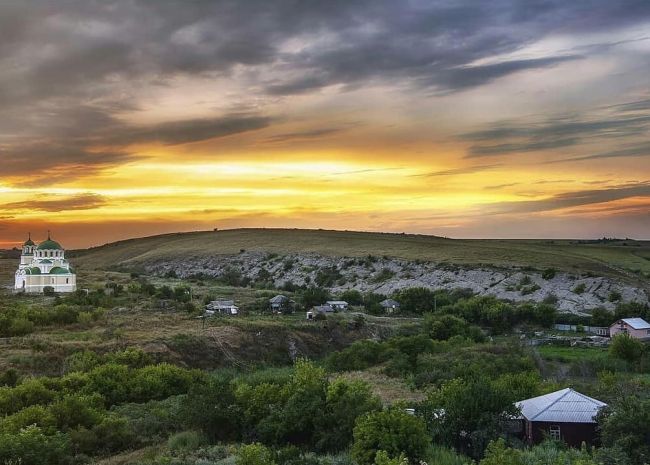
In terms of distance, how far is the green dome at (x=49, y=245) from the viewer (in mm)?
80188

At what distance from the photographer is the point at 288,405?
2830cm

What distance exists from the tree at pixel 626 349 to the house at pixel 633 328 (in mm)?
8779

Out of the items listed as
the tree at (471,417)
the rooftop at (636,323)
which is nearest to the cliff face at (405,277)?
the rooftop at (636,323)

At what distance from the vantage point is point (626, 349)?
48.3m

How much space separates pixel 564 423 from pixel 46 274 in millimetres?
65565

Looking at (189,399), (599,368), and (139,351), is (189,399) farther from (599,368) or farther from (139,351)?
(599,368)

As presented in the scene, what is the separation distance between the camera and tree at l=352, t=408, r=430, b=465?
2238 cm

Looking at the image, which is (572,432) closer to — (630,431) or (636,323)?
(630,431)

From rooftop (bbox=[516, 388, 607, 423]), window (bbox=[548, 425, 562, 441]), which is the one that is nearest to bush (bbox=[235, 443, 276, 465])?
rooftop (bbox=[516, 388, 607, 423])

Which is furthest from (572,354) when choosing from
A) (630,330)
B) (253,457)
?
(253,457)

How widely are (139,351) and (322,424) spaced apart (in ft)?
66.7

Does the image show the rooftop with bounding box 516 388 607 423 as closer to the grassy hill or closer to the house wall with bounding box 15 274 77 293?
the house wall with bounding box 15 274 77 293

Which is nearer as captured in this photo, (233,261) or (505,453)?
(505,453)

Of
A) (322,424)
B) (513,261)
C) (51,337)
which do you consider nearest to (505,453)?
(322,424)
